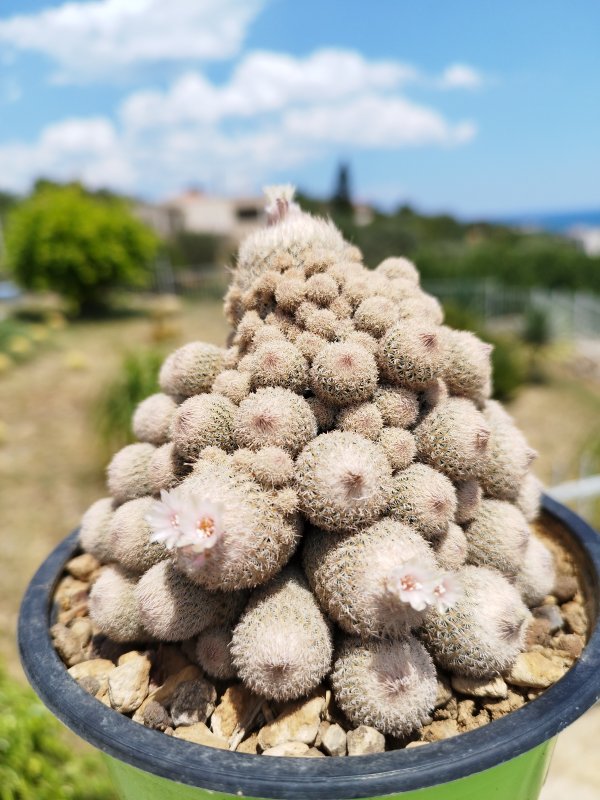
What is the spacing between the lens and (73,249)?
14.0 metres

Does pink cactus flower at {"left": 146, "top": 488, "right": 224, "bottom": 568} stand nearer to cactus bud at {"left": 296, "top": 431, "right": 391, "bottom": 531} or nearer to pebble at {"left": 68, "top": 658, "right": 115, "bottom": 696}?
cactus bud at {"left": 296, "top": 431, "right": 391, "bottom": 531}

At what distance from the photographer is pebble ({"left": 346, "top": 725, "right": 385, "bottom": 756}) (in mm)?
1156

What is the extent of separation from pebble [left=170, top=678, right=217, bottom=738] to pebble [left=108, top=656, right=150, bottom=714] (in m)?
0.08

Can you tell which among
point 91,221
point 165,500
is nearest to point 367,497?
point 165,500

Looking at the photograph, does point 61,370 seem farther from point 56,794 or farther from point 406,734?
point 406,734

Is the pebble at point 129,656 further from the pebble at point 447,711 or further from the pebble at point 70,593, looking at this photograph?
the pebble at point 447,711

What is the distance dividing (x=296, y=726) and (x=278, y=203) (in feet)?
4.49

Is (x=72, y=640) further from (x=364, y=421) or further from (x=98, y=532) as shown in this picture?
(x=364, y=421)

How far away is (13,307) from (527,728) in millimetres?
17138

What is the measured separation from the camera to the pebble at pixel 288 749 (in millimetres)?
1165

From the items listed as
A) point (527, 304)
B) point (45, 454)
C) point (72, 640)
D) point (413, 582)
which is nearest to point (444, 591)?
point (413, 582)

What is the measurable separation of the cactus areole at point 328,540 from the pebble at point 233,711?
37mm

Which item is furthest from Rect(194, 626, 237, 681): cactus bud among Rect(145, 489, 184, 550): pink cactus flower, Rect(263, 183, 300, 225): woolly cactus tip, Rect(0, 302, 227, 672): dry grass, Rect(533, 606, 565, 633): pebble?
Rect(0, 302, 227, 672): dry grass

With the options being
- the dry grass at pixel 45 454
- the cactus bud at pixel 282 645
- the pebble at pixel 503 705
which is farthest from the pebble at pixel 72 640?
the dry grass at pixel 45 454
